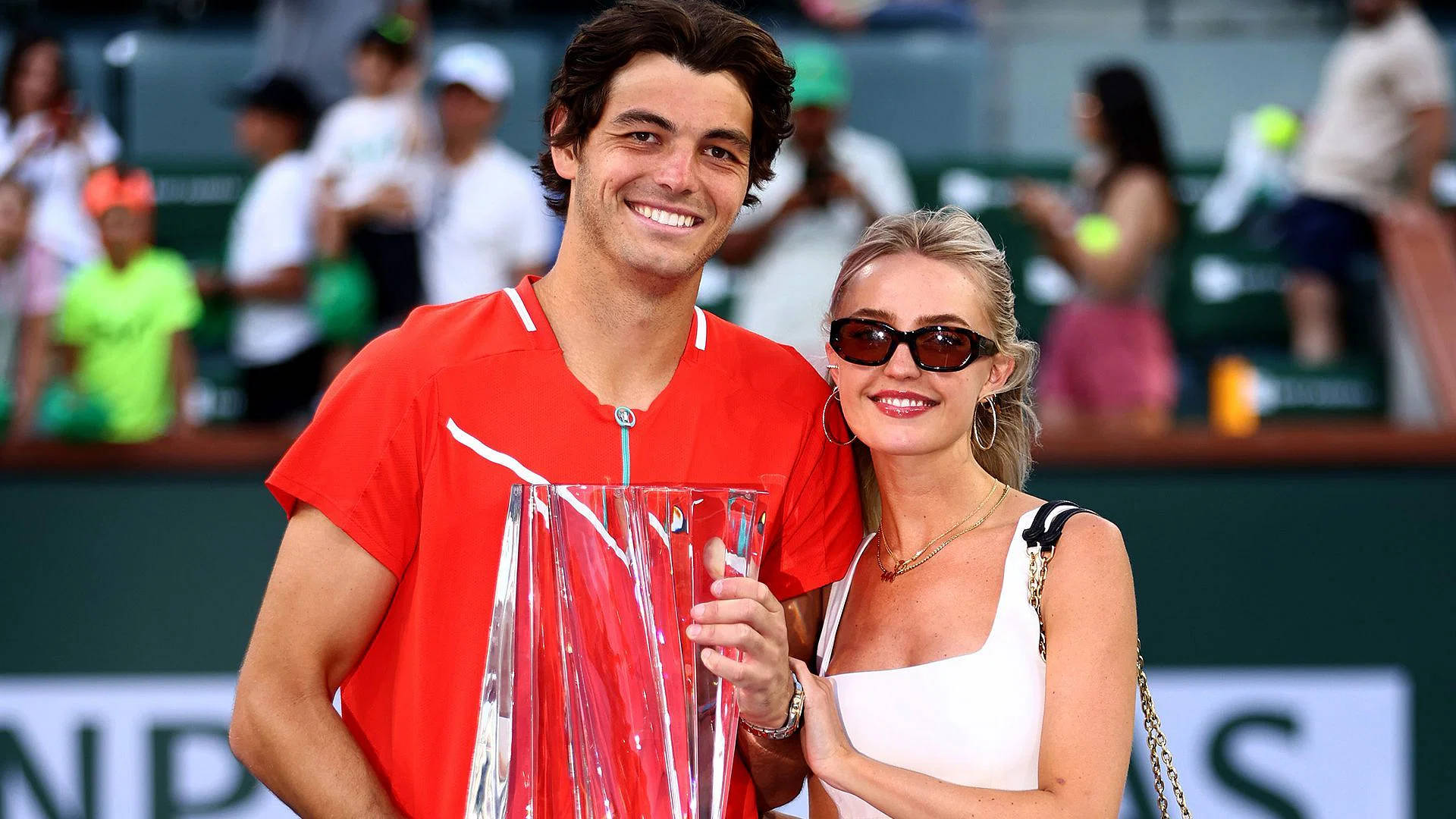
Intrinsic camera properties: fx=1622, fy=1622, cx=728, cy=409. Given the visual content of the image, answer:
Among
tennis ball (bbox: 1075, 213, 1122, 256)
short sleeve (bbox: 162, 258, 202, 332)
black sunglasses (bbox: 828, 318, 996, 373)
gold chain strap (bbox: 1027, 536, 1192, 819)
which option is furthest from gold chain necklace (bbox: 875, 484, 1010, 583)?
short sleeve (bbox: 162, 258, 202, 332)

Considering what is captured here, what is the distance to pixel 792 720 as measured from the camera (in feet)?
6.90

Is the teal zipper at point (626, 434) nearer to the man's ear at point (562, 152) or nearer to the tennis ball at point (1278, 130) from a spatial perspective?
the man's ear at point (562, 152)

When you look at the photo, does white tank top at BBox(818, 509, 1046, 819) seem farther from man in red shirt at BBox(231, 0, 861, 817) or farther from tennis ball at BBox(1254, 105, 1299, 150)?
tennis ball at BBox(1254, 105, 1299, 150)

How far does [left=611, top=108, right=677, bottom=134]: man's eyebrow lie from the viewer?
216cm

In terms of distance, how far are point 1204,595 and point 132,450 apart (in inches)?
111

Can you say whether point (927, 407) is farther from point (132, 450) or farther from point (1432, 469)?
point (132, 450)

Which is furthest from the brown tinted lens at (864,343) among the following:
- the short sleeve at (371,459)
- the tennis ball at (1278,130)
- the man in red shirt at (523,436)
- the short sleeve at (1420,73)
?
the tennis ball at (1278,130)

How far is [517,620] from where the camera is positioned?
195 centimetres

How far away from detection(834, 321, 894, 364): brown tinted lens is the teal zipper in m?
0.33

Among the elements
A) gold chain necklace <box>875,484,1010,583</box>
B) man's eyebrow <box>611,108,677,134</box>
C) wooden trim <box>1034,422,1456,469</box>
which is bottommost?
gold chain necklace <box>875,484,1010,583</box>

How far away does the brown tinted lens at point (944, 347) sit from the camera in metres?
2.27

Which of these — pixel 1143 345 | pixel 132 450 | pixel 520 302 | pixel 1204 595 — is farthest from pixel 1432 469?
pixel 132 450

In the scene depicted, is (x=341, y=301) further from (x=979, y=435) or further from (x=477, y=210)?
(x=979, y=435)

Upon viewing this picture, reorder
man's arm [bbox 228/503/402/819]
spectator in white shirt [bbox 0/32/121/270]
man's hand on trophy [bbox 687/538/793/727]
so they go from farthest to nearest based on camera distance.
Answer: spectator in white shirt [bbox 0/32/121/270] → man's arm [bbox 228/503/402/819] → man's hand on trophy [bbox 687/538/793/727]
